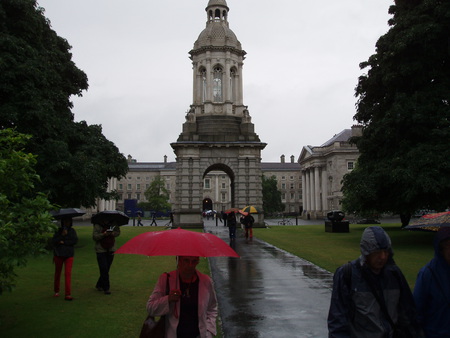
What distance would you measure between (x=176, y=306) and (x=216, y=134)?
3691 cm

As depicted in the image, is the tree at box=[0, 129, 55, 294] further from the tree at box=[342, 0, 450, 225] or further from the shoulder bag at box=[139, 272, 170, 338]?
the tree at box=[342, 0, 450, 225]

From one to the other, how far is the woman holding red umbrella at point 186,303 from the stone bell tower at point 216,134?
115 ft

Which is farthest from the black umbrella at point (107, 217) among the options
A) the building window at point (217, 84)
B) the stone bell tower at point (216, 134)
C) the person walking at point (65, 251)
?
the building window at point (217, 84)

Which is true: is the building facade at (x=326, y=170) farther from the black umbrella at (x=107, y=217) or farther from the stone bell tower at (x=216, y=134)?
the black umbrella at (x=107, y=217)

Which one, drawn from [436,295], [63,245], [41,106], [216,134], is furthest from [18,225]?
[216,134]

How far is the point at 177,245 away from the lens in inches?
182

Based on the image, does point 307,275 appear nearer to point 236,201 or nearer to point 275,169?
point 236,201

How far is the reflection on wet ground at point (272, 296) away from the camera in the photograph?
26.8 feet

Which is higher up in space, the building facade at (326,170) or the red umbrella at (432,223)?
the building facade at (326,170)

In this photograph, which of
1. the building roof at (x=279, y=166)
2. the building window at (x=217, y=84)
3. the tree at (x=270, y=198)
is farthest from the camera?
the building roof at (x=279, y=166)

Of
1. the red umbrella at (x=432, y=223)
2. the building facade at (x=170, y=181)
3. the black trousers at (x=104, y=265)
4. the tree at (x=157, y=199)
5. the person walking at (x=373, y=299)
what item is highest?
the building facade at (x=170, y=181)

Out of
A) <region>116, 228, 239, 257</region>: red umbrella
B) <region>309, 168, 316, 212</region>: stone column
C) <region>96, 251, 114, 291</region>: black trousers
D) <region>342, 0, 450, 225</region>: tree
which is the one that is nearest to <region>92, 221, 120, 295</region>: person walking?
<region>96, 251, 114, 291</region>: black trousers

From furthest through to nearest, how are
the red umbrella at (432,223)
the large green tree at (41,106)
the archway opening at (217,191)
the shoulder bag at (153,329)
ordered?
the archway opening at (217,191) → the large green tree at (41,106) → the red umbrella at (432,223) → the shoulder bag at (153,329)

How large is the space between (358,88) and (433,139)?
6.56 metres
